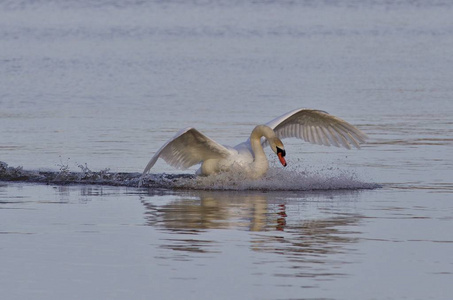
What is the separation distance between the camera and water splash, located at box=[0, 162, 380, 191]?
46.2ft

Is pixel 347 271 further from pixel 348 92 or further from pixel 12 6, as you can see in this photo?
pixel 12 6

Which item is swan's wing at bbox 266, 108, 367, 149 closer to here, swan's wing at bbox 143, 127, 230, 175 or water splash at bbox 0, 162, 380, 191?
water splash at bbox 0, 162, 380, 191

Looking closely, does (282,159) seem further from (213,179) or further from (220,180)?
(213,179)

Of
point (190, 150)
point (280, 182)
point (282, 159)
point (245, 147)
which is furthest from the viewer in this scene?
point (245, 147)

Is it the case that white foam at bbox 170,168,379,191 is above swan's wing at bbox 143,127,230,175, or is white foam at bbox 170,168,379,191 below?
below

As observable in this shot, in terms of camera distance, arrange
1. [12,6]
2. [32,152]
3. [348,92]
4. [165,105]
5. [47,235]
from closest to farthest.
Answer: [47,235] → [32,152] → [165,105] → [348,92] → [12,6]

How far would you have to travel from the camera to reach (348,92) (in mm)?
25531

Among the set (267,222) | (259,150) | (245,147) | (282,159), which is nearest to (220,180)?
(259,150)

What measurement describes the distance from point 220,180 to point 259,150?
0.57 metres

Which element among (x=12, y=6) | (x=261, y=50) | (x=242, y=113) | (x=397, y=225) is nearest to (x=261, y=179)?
(x=397, y=225)

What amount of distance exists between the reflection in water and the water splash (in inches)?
14.4

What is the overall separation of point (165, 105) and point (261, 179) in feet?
31.4

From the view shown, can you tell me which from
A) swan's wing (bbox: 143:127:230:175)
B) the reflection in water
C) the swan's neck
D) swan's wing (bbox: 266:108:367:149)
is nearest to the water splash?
the swan's neck

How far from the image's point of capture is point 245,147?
14742mm
